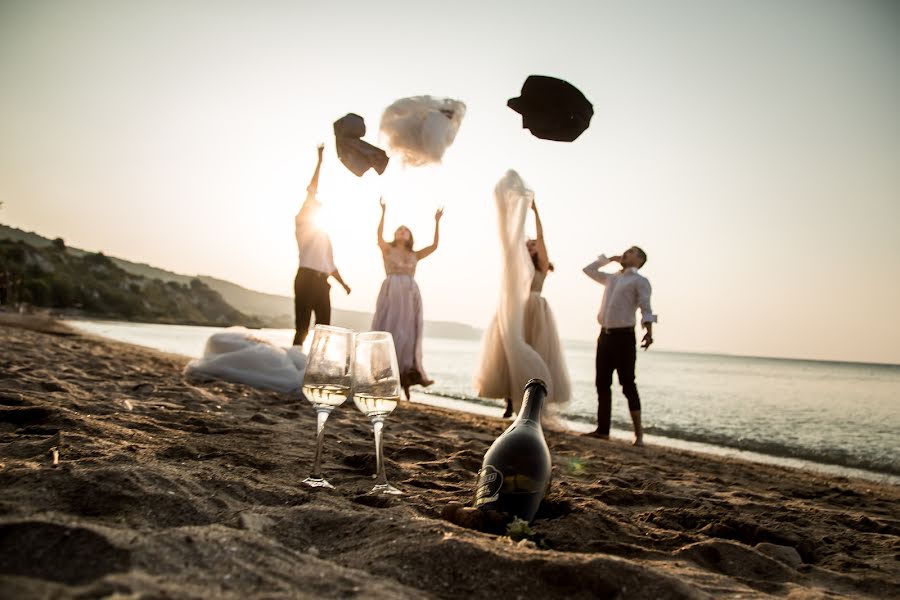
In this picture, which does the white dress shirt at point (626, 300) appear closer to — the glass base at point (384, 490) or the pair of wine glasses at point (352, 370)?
the glass base at point (384, 490)

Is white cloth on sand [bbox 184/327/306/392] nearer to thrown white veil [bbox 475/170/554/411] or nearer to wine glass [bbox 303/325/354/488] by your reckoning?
thrown white veil [bbox 475/170/554/411]

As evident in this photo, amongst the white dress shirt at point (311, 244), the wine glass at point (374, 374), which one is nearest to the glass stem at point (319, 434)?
the wine glass at point (374, 374)

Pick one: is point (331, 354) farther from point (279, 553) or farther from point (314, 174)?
point (314, 174)

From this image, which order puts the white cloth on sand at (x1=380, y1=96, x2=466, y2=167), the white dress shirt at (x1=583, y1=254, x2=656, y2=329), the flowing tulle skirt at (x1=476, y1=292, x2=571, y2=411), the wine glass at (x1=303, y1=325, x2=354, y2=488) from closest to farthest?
the wine glass at (x1=303, y1=325, x2=354, y2=488), the white cloth on sand at (x1=380, y1=96, x2=466, y2=167), the white dress shirt at (x1=583, y1=254, x2=656, y2=329), the flowing tulle skirt at (x1=476, y1=292, x2=571, y2=411)

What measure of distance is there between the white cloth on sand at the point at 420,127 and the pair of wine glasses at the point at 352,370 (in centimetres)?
434

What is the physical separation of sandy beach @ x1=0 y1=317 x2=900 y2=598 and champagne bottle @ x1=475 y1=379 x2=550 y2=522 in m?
0.13

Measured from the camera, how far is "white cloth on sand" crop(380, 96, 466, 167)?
612 centimetres

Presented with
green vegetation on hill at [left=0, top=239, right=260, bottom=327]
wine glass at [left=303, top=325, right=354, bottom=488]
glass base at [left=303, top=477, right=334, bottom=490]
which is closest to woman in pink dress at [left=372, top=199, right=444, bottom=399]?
glass base at [left=303, top=477, right=334, bottom=490]

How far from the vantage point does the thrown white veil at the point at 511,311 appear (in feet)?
22.1

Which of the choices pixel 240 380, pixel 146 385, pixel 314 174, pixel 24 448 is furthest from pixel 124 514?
pixel 314 174

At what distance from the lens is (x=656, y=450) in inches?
230

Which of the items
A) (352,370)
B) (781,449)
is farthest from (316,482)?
(781,449)

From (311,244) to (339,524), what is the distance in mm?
6013

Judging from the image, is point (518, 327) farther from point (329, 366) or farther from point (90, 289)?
point (90, 289)
